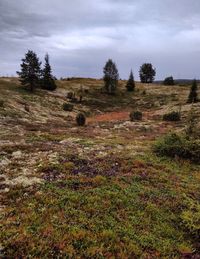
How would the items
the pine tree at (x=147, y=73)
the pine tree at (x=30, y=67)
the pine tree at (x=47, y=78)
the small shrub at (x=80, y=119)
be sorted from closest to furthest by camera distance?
the small shrub at (x=80, y=119) < the pine tree at (x=30, y=67) < the pine tree at (x=47, y=78) < the pine tree at (x=147, y=73)

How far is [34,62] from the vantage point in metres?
62.8

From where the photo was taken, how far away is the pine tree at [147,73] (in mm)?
117125

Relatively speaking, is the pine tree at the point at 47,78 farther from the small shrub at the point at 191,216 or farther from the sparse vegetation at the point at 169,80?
the small shrub at the point at 191,216

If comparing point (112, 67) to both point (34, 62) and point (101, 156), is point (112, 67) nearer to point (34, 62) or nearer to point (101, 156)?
point (34, 62)

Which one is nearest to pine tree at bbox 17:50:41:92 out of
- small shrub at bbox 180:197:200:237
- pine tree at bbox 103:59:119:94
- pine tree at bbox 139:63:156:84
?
pine tree at bbox 103:59:119:94

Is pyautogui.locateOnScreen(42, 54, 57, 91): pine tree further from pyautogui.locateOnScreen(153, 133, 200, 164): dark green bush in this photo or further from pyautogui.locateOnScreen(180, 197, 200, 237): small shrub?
pyautogui.locateOnScreen(180, 197, 200, 237): small shrub

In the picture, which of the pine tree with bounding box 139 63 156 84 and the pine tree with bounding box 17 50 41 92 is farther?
the pine tree with bounding box 139 63 156 84

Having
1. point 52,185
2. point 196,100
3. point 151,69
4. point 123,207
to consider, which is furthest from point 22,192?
point 151,69

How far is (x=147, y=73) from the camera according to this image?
11781 cm

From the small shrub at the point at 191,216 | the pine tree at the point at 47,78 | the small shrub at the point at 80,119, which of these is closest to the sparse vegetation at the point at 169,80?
the pine tree at the point at 47,78

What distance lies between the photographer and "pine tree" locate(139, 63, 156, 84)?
11712 centimetres

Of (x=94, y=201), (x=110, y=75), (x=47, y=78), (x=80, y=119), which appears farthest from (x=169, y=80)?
(x=94, y=201)

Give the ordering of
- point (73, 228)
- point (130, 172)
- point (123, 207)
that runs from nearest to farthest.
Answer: point (73, 228) < point (123, 207) < point (130, 172)

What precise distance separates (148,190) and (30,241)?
7.89m
